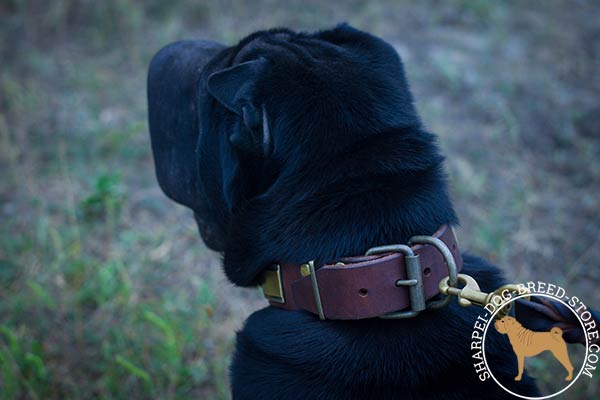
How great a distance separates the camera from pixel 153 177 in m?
3.35

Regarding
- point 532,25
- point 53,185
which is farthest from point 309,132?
point 532,25

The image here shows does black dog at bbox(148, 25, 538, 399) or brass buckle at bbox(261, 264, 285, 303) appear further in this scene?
brass buckle at bbox(261, 264, 285, 303)

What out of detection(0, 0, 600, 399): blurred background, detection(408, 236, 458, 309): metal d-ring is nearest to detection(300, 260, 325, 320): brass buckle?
detection(408, 236, 458, 309): metal d-ring

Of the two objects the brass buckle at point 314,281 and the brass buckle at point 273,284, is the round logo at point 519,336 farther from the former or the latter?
the brass buckle at point 273,284

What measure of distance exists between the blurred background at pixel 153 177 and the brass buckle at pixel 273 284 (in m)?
0.77

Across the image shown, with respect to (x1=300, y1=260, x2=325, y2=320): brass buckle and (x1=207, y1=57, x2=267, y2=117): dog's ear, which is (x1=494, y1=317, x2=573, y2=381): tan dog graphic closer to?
(x1=300, y1=260, x2=325, y2=320): brass buckle

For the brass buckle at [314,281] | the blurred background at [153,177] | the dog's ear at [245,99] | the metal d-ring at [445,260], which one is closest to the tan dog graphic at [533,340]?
the metal d-ring at [445,260]

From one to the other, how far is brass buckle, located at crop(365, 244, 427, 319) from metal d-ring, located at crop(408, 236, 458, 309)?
0.04 m

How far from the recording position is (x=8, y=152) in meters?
3.17

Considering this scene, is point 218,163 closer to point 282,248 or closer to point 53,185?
point 282,248

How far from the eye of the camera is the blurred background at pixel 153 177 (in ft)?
7.63

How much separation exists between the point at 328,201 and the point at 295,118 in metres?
0.24

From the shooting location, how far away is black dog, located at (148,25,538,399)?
1.35 metres

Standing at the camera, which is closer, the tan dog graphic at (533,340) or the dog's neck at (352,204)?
the tan dog graphic at (533,340)
